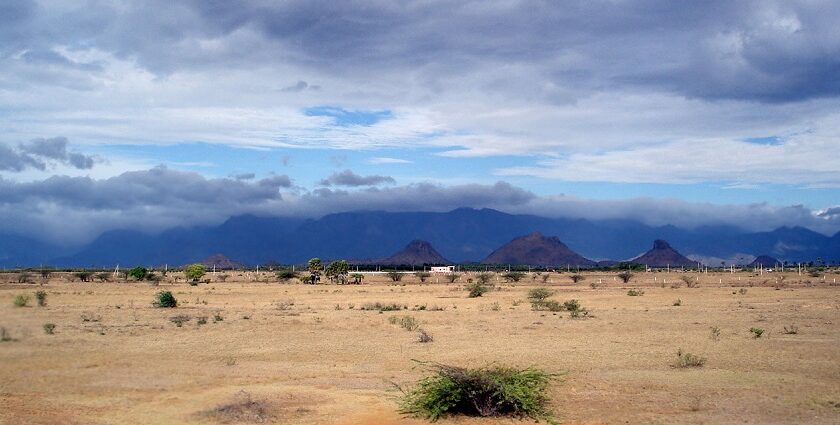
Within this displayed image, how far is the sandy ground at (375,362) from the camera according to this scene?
16031 millimetres

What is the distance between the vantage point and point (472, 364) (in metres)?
22.1

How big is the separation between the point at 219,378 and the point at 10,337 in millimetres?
9693

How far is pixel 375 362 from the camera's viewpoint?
75.0ft

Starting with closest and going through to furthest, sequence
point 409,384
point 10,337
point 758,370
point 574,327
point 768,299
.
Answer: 1. point 409,384
2. point 758,370
3. point 10,337
4. point 574,327
5. point 768,299

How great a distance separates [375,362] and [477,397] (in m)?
7.82

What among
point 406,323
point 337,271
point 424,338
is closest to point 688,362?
point 424,338

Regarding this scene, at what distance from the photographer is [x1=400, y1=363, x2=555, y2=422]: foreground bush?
15398 millimetres

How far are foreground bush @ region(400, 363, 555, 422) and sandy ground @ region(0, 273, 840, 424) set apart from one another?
0.38 m

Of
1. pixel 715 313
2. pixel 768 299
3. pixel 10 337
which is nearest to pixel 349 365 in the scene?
pixel 10 337

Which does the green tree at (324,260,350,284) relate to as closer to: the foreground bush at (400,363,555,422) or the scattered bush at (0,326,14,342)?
the scattered bush at (0,326,14,342)

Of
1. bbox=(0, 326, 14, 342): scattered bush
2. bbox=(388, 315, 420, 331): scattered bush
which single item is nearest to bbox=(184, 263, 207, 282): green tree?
bbox=(388, 315, 420, 331): scattered bush

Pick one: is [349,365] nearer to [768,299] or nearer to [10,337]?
[10,337]

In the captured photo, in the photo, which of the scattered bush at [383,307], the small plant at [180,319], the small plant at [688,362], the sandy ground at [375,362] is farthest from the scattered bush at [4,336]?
the scattered bush at [383,307]

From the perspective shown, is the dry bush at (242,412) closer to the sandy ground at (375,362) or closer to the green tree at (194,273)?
the sandy ground at (375,362)
